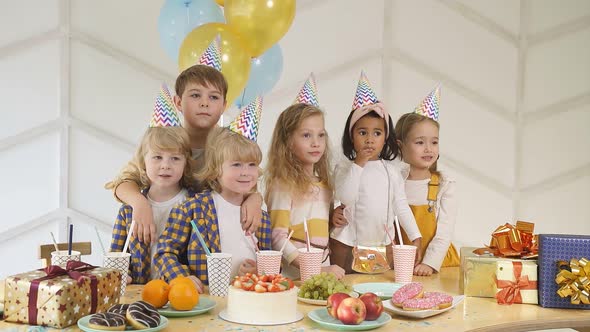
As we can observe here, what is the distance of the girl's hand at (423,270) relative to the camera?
2.89 m

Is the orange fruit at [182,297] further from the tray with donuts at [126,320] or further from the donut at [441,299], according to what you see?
the donut at [441,299]

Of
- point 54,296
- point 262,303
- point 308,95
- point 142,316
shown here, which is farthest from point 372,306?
point 308,95

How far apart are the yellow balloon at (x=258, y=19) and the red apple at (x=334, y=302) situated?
1.99m

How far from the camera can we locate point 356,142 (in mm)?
3072

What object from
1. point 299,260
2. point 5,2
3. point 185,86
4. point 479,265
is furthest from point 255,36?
point 5,2

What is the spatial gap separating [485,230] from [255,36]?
293cm

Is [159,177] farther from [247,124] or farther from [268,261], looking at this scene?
[268,261]

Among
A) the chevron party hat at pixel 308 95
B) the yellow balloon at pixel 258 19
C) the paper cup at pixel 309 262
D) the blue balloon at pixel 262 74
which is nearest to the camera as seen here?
the paper cup at pixel 309 262

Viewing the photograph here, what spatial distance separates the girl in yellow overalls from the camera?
3094 millimetres

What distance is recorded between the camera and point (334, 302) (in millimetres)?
1976

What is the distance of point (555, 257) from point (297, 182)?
1.04m

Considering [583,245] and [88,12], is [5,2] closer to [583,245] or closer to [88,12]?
[88,12]

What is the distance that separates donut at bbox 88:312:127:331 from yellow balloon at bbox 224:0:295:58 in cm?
214

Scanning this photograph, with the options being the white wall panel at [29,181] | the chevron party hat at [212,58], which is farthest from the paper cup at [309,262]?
the white wall panel at [29,181]
